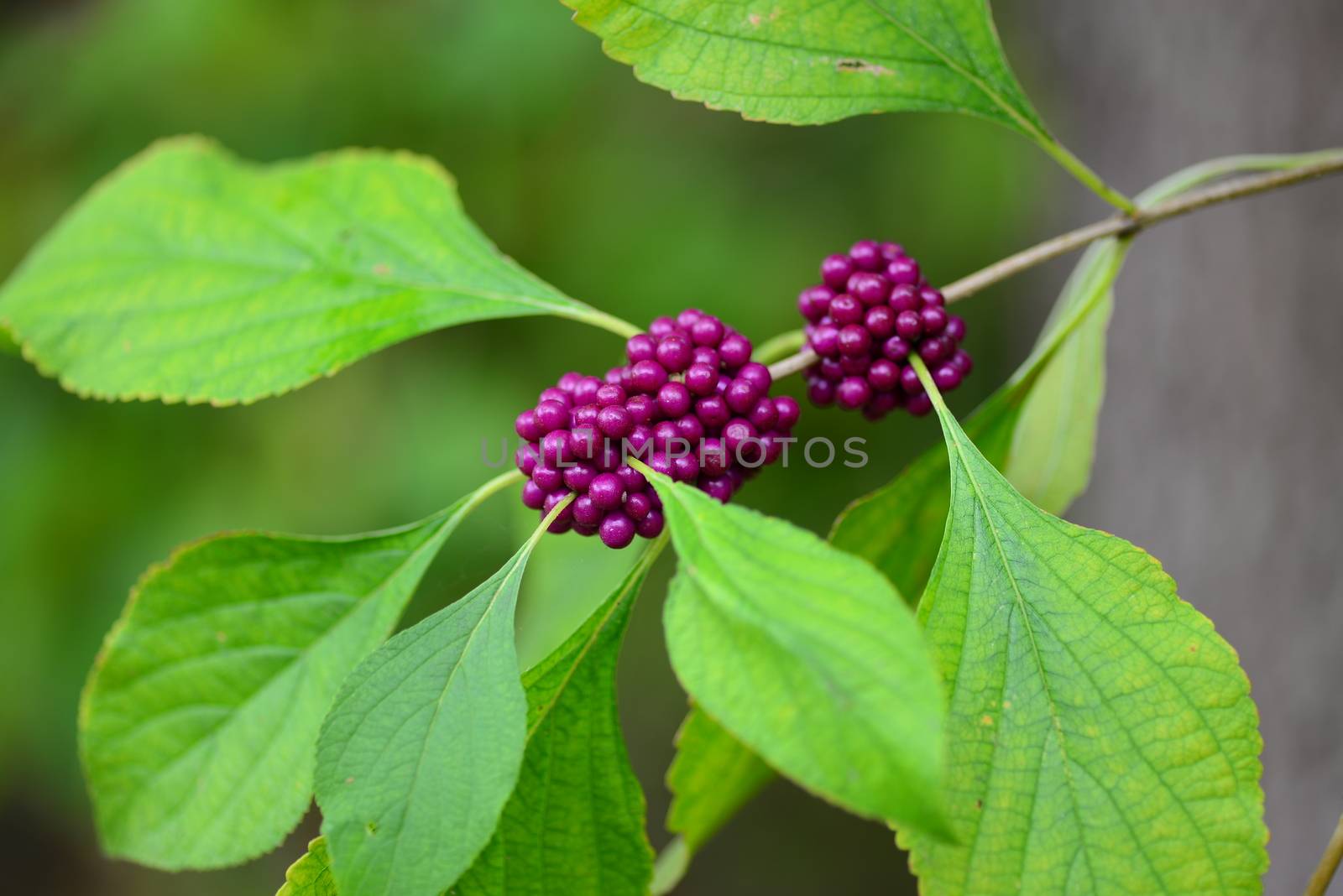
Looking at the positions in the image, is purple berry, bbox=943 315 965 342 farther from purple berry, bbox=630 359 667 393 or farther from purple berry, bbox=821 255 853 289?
purple berry, bbox=630 359 667 393

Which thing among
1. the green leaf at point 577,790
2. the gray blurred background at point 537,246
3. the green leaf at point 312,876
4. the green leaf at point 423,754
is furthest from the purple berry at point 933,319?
the gray blurred background at point 537,246

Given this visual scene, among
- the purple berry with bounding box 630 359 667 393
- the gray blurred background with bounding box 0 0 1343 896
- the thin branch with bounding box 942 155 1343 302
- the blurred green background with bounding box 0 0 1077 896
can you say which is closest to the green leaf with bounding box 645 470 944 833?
the purple berry with bounding box 630 359 667 393

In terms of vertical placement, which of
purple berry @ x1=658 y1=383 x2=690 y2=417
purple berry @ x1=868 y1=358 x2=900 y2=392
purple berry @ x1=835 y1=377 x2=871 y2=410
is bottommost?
purple berry @ x1=658 y1=383 x2=690 y2=417

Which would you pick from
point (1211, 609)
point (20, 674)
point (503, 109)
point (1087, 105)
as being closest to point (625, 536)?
point (1211, 609)

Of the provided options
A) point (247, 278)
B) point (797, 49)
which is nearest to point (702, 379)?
point (797, 49)

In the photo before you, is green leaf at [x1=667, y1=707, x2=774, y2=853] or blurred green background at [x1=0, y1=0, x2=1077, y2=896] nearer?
green leaf at [x1=667, y1=707, x2=774, y2=853]

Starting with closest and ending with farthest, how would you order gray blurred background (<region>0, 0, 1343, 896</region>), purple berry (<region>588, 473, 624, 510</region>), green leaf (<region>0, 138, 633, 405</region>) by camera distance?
purple berry (<region>588, 473, 624, 510</region>) < green leaf (<region>0, 138, 633, 405</region>) < gray blurred background (<region>0, 0, 1343, 896</region>)

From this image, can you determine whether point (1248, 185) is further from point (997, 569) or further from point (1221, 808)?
point (1221, 808)

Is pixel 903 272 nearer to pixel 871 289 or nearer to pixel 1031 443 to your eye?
pixel 871 289
